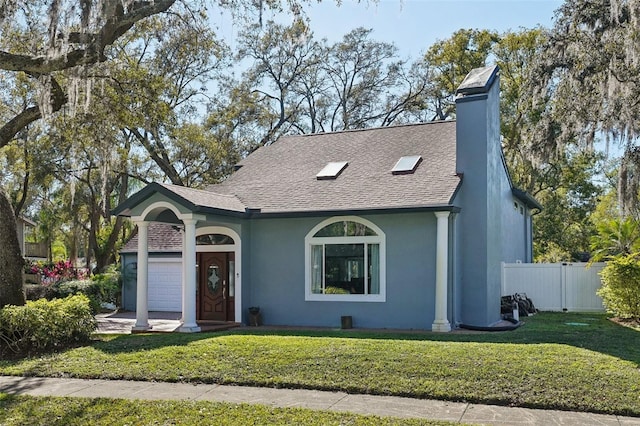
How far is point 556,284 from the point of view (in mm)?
18516

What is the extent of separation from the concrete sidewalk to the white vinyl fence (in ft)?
38.6

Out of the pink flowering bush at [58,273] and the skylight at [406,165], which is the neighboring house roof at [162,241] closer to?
the pink flowering bush at [58,273]

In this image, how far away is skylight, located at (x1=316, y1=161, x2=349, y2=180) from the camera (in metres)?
16.2

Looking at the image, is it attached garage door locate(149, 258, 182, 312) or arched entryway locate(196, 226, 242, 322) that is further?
attached garage door locate(149, 258, 182, 312)

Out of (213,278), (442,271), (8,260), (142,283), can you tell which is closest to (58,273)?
(213,278)

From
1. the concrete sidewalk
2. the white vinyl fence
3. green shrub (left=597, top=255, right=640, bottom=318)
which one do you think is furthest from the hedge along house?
the concrete sidewalk

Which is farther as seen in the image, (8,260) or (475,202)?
(475,202)

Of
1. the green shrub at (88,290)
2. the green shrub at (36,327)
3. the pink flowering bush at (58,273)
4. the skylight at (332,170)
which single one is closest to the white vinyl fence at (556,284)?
the skylight at (332,170)

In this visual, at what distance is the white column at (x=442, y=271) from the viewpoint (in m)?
13.4

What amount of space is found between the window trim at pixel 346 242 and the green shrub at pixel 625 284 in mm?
5770

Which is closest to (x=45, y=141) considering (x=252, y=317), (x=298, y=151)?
(x=298, y=151)

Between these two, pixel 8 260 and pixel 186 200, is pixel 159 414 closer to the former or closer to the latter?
pixel 8 260

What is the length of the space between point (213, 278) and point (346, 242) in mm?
3793

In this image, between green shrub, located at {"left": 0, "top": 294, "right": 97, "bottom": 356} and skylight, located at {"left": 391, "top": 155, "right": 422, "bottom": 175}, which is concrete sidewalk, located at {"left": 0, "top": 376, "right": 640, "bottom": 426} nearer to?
green shrub, located at {"left": 0, "top": 294, "right": 97, "bottom": 356}
